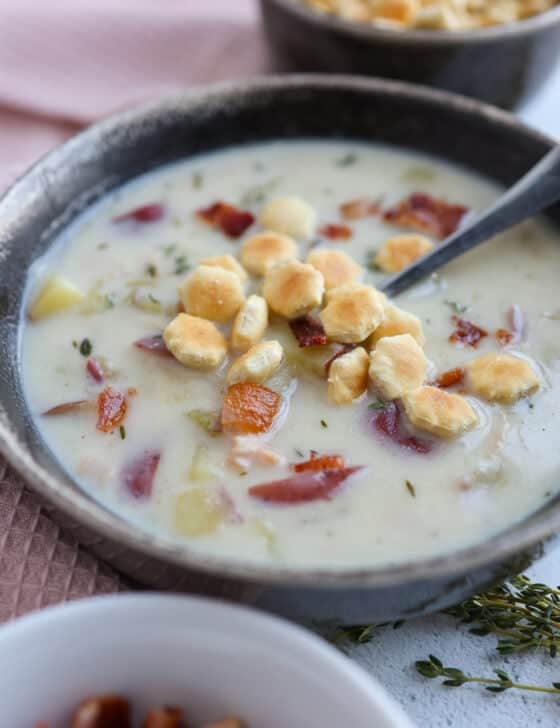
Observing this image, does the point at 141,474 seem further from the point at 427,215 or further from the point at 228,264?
the point at 427,215

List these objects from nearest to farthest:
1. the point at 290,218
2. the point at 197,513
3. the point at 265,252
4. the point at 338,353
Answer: the point at 197,513 → the point at 338,353 → the point at 265,252 → the point at 290,218

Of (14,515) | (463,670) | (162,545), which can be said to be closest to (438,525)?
(463,670)

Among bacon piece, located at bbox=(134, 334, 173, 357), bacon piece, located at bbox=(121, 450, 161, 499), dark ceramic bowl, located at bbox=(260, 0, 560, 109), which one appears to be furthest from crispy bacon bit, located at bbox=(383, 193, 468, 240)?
bacon piece, located at bbox=(121, 450, 161, 499)

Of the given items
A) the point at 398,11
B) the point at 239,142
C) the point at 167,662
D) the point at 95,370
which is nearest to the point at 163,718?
the point at 167,662

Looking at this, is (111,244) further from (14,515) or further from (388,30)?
(388,30)

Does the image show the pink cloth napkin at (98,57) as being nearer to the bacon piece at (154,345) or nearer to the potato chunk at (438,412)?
the bacon piece at (154,345)

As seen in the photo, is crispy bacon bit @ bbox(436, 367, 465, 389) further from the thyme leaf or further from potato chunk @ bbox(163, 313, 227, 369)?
the thyme leaf
